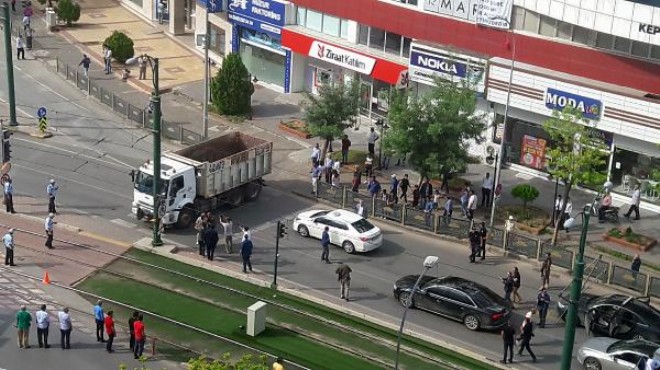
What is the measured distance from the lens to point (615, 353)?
109ft

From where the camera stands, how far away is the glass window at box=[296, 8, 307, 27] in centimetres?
5888

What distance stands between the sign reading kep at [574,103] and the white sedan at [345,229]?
1089 cm

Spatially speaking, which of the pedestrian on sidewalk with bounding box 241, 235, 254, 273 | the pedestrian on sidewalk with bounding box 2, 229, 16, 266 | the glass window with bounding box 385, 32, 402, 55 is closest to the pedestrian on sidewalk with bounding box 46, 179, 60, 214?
the pedestrian on sidewalk with bounding box 2, 229, 16, 266

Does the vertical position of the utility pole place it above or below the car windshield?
above

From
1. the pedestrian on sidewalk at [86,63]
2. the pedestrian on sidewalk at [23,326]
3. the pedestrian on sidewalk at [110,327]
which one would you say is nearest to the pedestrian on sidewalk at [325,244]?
the pedestrian on sidewalk at [110,327]

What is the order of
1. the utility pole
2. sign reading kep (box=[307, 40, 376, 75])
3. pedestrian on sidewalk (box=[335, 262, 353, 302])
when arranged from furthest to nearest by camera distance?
sign reading kep (box=[307, 40, 376, 75])
the utility pole
pedestrian on sidewalk (box=[335, 262, 353, 302])

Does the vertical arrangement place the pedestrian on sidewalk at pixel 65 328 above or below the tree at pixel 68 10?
below

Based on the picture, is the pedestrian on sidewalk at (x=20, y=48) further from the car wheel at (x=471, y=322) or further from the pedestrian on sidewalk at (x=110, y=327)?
the car wheel at (x=471, y=322)

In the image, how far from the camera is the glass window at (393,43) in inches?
2148

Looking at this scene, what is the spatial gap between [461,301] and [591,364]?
187 inches

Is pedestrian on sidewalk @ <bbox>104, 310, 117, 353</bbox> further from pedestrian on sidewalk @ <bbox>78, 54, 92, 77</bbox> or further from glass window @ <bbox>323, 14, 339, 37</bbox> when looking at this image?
pedestrian on sidewalk @ <bbox>78, 54, 92, 77</bbox>

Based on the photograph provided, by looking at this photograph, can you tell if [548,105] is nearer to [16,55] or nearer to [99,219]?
[99,219]

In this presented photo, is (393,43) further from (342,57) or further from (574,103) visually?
(574,103)

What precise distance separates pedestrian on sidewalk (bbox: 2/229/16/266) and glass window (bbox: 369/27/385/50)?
930 inches
